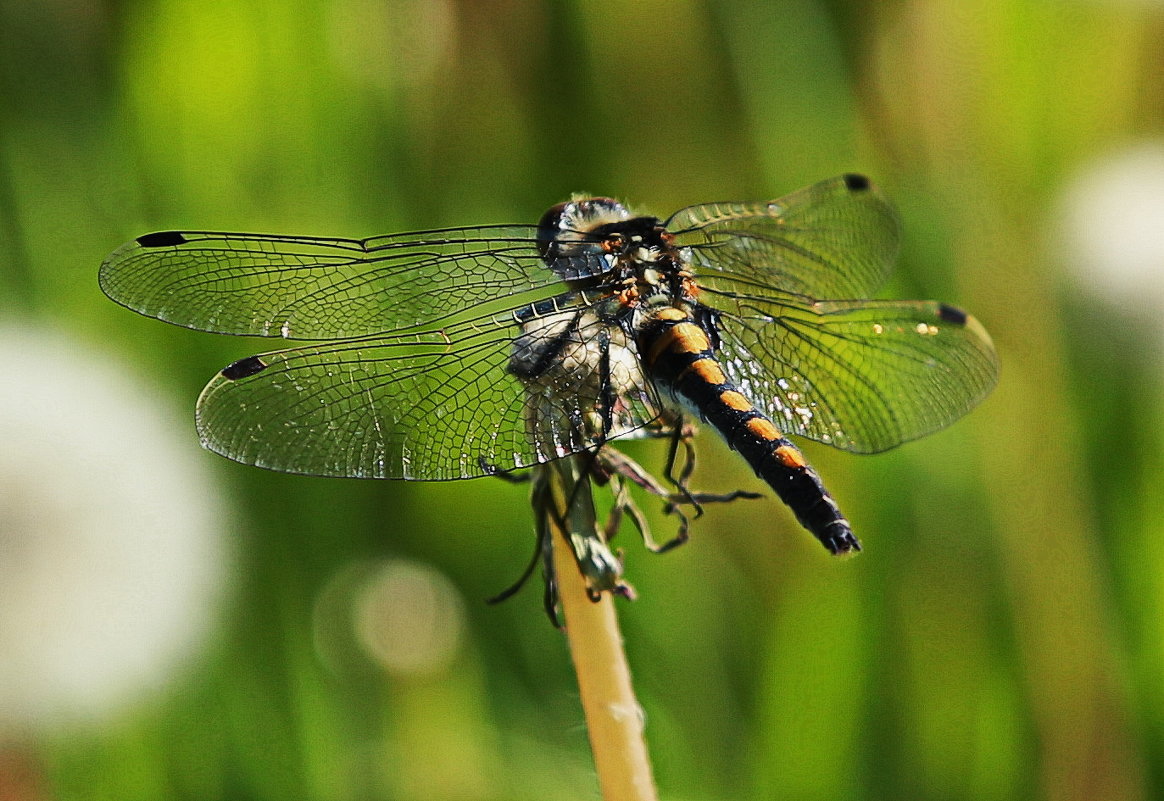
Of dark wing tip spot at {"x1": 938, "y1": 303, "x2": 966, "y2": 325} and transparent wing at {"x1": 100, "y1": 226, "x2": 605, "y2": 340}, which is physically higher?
transparent wing at {"x1": 100, "y1": 226, "x2": 605, "y2": 340}

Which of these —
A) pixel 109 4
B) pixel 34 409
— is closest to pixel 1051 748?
pixel 34 409

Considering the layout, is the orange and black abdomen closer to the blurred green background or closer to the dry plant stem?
the dry plant stem

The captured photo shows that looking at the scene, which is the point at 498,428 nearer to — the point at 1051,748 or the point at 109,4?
the point at 1051,748

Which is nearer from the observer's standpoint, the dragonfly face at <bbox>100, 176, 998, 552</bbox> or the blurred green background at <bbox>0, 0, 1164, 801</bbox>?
the dragonfly face at <bbox>100, 176, 998, 552</bbox>

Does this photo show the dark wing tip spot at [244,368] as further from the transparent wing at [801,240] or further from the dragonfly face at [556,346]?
the transparent wing at [801,240]

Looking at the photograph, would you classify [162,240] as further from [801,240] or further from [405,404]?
[801,240]

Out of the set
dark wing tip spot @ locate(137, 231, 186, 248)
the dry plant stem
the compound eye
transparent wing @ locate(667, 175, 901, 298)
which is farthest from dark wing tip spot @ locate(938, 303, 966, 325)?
dark wing tip spot @ locate(137, 231, 186, 248)

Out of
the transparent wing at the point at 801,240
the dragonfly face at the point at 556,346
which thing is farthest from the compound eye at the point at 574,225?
the transparent wing at the point at 801,240

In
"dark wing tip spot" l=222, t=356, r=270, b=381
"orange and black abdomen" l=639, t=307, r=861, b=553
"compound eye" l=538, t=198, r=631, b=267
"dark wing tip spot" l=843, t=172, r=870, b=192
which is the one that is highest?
"dark wing tip spot" l=843, t=172, r=870, b=192
